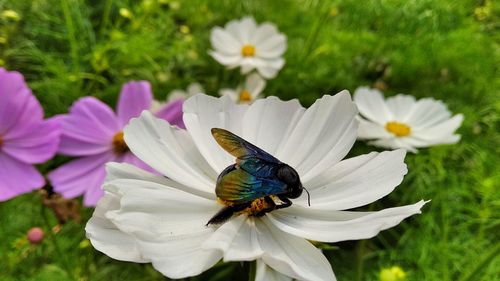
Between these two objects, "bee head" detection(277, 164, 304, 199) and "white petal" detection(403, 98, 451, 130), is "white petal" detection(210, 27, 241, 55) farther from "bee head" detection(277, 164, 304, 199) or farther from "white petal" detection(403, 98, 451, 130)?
"bee head" detection(277, 164, 304, 199)

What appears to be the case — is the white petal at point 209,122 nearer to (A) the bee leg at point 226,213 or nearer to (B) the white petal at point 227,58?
(A) the bee leg at point 226,213

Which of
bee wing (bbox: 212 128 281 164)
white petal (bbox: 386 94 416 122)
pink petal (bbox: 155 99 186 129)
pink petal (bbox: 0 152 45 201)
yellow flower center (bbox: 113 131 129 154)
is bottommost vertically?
white petal (bbox: 386 94 416 122)

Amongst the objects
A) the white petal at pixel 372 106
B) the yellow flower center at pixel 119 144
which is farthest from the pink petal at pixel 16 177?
the white petal at pixel 372 106

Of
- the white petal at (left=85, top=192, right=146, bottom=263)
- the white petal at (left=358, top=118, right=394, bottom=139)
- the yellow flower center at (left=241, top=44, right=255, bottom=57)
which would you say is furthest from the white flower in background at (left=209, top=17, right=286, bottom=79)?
the white petal at (left=85, top=192, right=146, bottom=263)

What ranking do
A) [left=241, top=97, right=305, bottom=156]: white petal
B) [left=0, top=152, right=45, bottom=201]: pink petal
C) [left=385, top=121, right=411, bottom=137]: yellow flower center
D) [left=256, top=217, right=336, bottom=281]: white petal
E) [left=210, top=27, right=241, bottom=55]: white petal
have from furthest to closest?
[left=210, top=27, right=241, bottom=55]: white petal, [left=385, top=121, right=411, bottom=137]: yellow flower center, [left=0, top=152, right=45, bottom=201]: pink petal, [left=241, top=97, right=305, bottom=156]: white petal, [left=256, top=217, right=336, bottom=281]: white petal

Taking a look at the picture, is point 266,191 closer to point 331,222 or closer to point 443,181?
point 331,222

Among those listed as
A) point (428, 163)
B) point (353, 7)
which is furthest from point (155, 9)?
point (428, 163)
